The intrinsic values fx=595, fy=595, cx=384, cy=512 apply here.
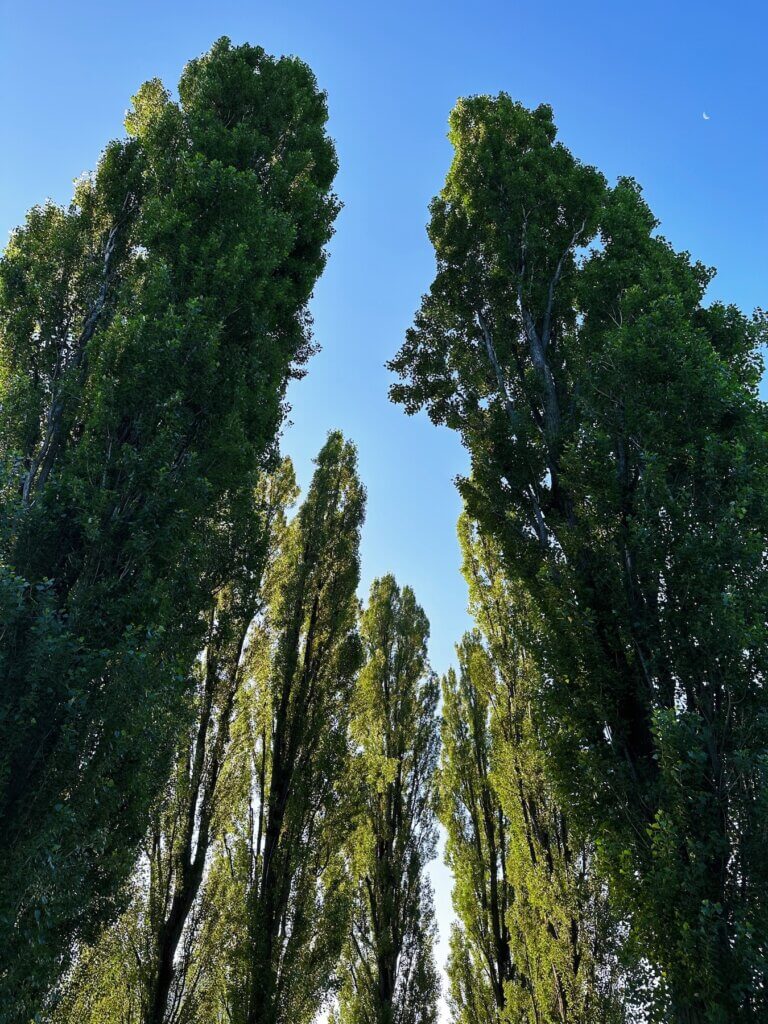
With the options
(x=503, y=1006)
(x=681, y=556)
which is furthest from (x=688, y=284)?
(x=503, y=1006)

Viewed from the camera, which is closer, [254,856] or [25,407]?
[25,407]

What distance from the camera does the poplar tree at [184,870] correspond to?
721 cm

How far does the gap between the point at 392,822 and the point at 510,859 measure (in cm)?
378

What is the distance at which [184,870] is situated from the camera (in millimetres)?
7805

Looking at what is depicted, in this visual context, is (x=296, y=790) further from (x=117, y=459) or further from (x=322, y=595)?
(x=117, y=459)

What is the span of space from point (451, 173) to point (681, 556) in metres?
9.26

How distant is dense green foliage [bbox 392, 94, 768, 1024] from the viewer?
468cm

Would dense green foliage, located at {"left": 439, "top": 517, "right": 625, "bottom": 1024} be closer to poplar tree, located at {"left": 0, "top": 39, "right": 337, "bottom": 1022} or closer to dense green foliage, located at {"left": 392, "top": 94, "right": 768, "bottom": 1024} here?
dense green foliage, located at {"left": 392, "top": 94, "right": 768, "bottom": 1024}

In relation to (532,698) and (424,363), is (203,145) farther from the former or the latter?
(532,698)

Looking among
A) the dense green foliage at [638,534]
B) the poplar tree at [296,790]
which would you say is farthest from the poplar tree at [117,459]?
the dense green foliage at [638,534]

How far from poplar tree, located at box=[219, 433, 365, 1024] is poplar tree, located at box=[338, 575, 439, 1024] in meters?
0.85

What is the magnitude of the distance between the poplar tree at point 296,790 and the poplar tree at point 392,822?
85 centimetres

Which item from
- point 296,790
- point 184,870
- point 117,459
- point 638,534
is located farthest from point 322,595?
point 638,534

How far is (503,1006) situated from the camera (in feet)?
35.8
